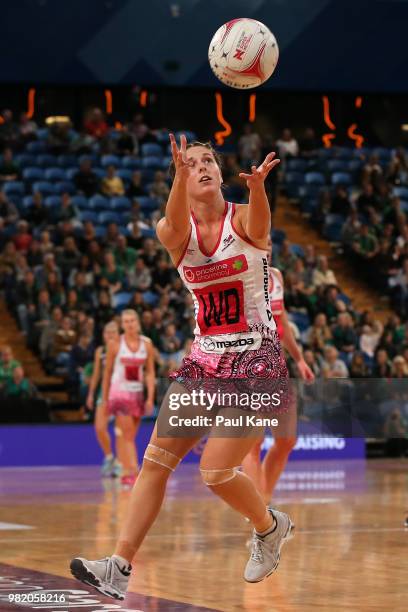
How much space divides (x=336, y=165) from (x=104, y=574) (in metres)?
22.4

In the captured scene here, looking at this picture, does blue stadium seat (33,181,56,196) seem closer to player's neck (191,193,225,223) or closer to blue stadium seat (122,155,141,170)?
blue stadium seat (122,155,141,170)

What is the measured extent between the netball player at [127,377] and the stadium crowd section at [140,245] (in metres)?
2.77

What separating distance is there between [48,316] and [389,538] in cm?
1134

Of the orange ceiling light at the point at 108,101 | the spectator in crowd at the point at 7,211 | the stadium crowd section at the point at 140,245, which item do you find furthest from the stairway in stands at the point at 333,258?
the spectator in crowd at the point at 7,211

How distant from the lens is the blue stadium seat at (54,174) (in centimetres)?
2473

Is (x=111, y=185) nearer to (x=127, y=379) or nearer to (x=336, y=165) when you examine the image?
(x=336, y=165)

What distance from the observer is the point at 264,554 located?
7.14 metres

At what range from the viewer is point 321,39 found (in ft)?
94.8

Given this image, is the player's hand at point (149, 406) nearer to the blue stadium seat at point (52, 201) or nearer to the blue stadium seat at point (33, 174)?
the blue stadium seat at point (52, 201)

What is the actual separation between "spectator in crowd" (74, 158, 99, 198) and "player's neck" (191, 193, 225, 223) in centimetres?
1789

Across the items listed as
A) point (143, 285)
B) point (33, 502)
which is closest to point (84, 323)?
point (143, 285)

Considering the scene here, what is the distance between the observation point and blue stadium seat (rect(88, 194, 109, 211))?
24328 mm

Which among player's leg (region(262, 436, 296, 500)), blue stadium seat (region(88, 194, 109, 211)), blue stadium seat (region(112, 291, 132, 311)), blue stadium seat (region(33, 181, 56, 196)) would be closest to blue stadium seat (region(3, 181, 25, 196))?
blue stadium seat (region(33, 181, 56, 196))

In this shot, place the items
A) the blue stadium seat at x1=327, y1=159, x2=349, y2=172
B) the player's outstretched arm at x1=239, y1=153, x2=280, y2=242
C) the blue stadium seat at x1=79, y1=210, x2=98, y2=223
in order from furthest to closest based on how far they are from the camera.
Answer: the blue stadium seat at x1=327, y1=159, x2=349, y2=172, the blue stadium seat at x1=79, y1=210, x2=98, y2=223, the player's outstretched arm at x1=239, y1=153, x2=280, y2=242
